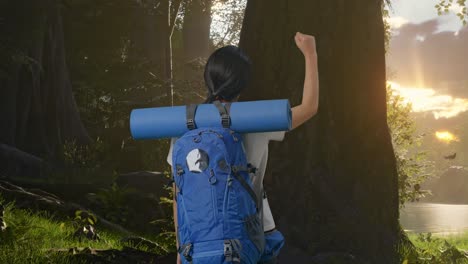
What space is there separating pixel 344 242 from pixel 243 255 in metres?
5.51

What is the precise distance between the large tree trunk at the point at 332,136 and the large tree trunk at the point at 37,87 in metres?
9.57

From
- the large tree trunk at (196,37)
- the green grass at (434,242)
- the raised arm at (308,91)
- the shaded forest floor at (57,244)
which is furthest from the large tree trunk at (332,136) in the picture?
the large tree trunk at (196,37)

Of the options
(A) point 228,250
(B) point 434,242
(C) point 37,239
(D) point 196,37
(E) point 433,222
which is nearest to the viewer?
(A) point 228,250

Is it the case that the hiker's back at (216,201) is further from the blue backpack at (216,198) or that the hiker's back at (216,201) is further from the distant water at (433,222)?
the distant water at (433,222)

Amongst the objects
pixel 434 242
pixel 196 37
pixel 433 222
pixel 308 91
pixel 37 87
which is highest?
pixel 196 37

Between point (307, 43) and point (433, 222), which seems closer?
point (307, 43)

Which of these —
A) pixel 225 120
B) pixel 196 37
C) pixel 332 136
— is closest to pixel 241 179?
pixel 225 120

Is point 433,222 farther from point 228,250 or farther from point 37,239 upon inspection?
point 228,250

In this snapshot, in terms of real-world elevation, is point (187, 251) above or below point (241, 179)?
below

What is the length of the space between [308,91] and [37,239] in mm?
4605

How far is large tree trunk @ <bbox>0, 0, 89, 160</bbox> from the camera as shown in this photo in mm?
18031

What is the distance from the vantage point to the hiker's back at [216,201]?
2697 millimetres

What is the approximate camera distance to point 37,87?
758 inches

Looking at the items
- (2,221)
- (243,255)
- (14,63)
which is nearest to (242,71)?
(243,255)
